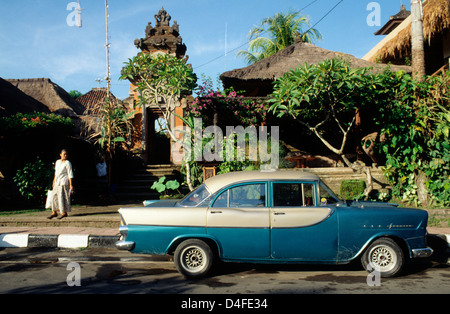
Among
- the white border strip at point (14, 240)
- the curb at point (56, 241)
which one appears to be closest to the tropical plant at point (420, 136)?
the curb at point (56, 241)

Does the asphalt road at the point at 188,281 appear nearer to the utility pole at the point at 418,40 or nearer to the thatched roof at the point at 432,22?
the utility pole at the point at 418,40

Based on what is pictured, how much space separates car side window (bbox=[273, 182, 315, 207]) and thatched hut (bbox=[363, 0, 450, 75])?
875 centimetres

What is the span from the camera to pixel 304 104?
10.9 m

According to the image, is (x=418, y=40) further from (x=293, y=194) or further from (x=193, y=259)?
(x=193, y=259)

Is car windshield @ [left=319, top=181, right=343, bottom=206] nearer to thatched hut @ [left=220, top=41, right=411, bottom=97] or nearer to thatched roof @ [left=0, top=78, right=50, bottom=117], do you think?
thatched hut @ [left=220, top=41, right=411, bottom=97]

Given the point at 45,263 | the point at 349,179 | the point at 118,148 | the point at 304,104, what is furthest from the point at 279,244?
the point at 118,148

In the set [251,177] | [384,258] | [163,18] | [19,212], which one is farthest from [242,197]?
[163,18]

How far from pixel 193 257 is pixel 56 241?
3368 millimetres

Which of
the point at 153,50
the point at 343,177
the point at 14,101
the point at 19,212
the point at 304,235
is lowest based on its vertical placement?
the point at 19,212

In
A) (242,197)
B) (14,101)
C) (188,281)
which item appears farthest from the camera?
(14,101)

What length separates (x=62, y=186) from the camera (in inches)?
291

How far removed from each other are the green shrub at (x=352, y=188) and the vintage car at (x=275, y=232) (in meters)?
4.19

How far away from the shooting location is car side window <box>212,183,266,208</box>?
4309 mm
